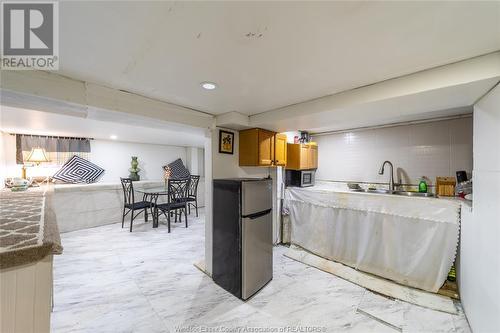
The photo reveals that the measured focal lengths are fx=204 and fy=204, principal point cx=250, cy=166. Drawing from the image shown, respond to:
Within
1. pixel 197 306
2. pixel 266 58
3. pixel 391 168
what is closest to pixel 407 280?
pixel 391 168

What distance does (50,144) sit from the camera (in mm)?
4289

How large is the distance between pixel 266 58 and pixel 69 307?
2.68 m

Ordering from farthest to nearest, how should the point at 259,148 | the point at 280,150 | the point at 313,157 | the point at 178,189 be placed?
the point at 178,189 < the point at 313,157 < the point at 280,150 < the point at 259,148

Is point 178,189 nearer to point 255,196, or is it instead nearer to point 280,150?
point 280,150

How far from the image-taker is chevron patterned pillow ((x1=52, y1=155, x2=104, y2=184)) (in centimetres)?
445

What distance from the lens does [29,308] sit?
3.00ft

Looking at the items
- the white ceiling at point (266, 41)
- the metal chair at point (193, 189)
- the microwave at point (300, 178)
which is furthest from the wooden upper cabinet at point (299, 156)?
the metal chair at point (193, 189)

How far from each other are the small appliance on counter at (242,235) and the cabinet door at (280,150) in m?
0.57

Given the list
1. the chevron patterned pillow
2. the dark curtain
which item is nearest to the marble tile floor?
the chevron patterned pillow

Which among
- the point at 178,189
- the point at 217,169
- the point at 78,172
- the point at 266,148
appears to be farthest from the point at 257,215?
the point at 78,172

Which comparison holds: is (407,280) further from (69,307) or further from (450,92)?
(69,307)

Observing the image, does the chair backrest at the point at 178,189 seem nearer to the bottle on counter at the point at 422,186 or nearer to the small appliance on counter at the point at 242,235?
the small appliance on counter at the point at 242,235

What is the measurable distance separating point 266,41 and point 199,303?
88.2 inches

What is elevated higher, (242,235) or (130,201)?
(242,235)
